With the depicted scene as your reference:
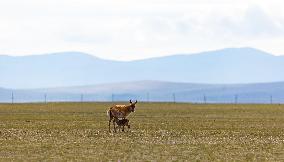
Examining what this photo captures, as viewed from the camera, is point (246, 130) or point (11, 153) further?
point (246, 130)

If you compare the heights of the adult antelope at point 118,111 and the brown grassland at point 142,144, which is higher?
the adult antelope at point 118,111

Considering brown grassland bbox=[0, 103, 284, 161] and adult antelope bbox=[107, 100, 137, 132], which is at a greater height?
adult antelope bbox=[107, 100, 137, 132]

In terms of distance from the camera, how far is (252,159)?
32938 millimetres

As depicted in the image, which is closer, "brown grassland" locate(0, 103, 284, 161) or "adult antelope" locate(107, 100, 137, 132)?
"brown grassland" locate(0, 103, 284, 161)

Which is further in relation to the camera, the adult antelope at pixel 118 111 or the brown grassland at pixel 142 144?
the adult antelope at pixel 118 111

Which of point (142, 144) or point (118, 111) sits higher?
point (118, 111)

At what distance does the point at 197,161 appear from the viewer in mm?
31797

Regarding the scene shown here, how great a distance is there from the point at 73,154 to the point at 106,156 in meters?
1.80

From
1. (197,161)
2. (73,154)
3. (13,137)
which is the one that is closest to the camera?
(197,161)

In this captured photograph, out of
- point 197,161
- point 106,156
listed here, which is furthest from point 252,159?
point 106,156

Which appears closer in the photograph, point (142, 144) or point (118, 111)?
point (142, 144)

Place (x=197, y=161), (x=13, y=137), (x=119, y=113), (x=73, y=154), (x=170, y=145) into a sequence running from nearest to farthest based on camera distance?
(x=197, y=161), (x=73, y=154), (x=170, y=145), (x=13, y=137), (x=119, y=113)

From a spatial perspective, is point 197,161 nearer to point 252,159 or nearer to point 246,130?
point 252,159

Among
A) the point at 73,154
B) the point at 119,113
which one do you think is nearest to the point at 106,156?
the point at 73,154
